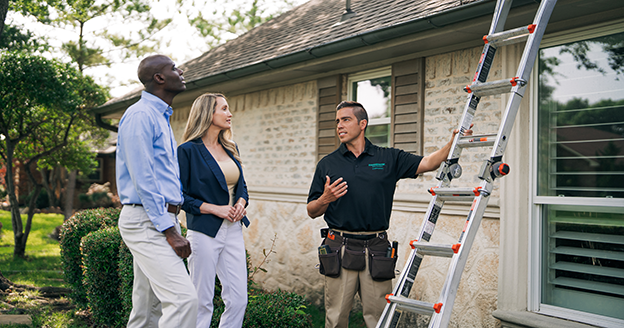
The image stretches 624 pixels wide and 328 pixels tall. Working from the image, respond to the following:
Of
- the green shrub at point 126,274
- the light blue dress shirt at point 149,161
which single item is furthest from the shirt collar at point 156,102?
the green shrub at point 126,274

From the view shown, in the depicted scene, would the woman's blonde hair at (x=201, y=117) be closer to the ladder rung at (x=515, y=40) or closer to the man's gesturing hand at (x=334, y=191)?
the man's gesturing hand at (x=334, y=191)

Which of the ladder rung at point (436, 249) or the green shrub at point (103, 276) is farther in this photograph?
the green shrub at point (103, 276)

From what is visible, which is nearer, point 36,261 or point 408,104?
point 408,104

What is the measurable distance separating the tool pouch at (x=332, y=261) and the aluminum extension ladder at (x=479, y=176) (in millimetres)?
628

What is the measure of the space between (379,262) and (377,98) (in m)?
2.87

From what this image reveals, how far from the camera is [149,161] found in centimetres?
266

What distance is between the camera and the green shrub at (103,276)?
4.94 meters

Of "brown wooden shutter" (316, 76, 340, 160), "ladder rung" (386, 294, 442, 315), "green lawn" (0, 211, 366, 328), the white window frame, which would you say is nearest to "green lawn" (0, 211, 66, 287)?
"green lawn" (0, 211, 366, 328)

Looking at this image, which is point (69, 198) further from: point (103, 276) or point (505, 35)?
point (505, 35)

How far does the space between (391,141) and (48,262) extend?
788cm

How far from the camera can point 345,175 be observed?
3.58m

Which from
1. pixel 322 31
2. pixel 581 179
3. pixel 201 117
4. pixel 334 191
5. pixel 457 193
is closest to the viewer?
pixel 457 193

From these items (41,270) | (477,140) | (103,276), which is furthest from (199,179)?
(41,270)

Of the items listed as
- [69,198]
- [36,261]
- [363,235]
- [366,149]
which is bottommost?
[36,261]
